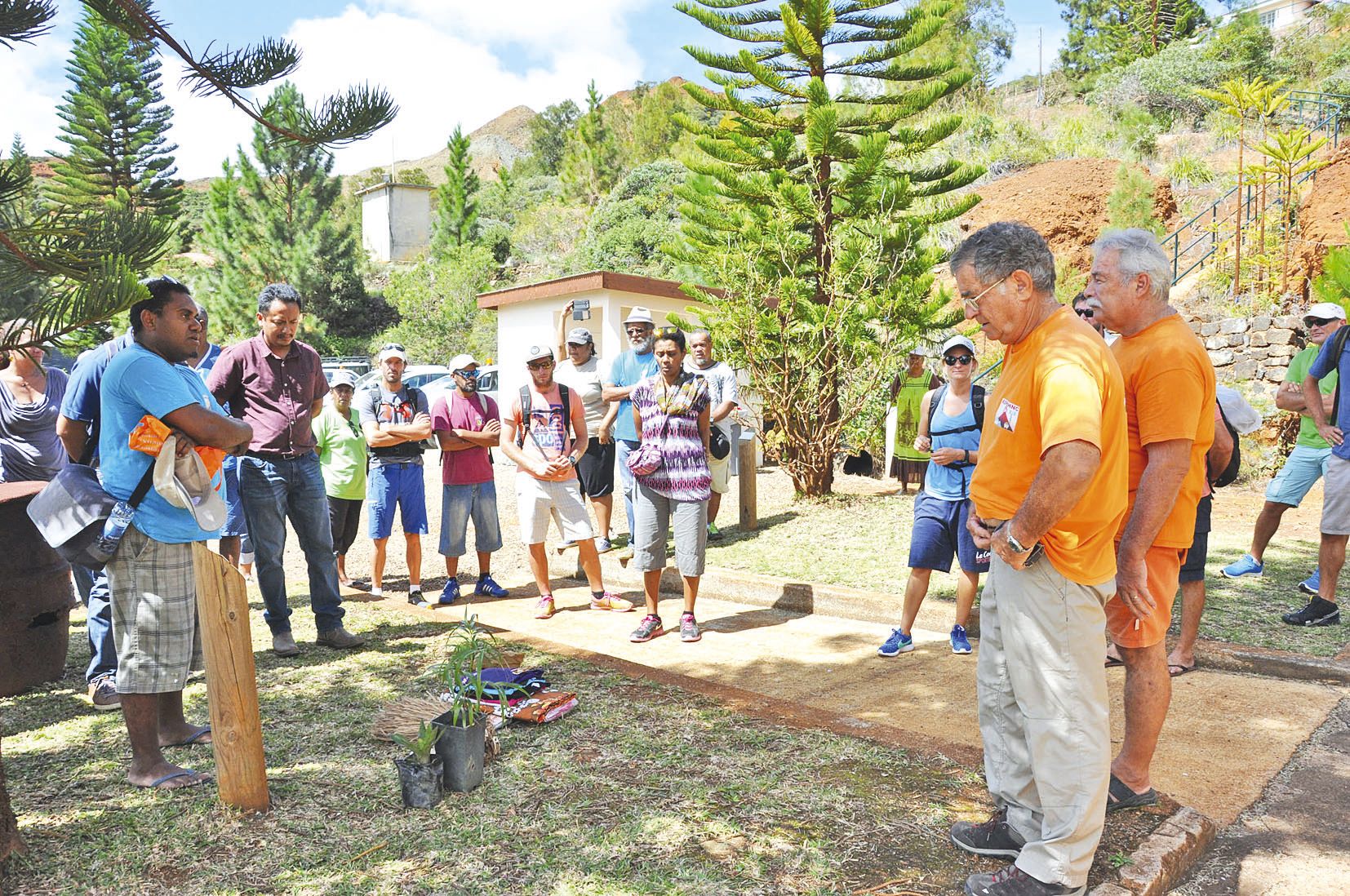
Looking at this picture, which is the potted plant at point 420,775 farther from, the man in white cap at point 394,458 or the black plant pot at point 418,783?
the man in white cap at point 394,458

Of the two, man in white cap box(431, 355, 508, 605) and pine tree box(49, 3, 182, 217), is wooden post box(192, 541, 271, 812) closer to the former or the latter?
pine tree box(49, 3, 182, 217)

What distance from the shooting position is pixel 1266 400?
1163 centimetres

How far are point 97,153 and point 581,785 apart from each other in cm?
2410

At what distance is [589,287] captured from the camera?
1592 cm

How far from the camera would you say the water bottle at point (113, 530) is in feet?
11.0

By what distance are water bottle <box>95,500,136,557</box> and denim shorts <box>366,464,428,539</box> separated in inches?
135

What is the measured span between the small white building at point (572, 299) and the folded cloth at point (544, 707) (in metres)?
11.0

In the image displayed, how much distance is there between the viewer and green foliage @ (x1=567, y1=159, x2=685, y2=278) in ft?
104

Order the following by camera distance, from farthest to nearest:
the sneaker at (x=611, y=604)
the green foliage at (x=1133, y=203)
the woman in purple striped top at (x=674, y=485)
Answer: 1. the green foliage at (x=1133, y=203)
2. the sneaker at (x=611, y=604)
3. the woman in purple striped top at (x=674, y=485)

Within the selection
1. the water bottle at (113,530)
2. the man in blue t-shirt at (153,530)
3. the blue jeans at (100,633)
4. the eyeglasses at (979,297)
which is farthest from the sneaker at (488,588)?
the eyeglasses at (979,297)

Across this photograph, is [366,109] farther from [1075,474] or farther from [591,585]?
[591,585]

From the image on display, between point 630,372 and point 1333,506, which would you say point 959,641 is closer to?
point 1333,506

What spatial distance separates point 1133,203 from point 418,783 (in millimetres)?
22199

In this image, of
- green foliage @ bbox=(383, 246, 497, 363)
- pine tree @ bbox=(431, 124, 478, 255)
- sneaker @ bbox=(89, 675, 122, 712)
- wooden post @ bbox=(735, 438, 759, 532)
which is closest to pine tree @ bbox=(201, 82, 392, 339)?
green foliage @ bbox=(383, 246, 497, 363)
